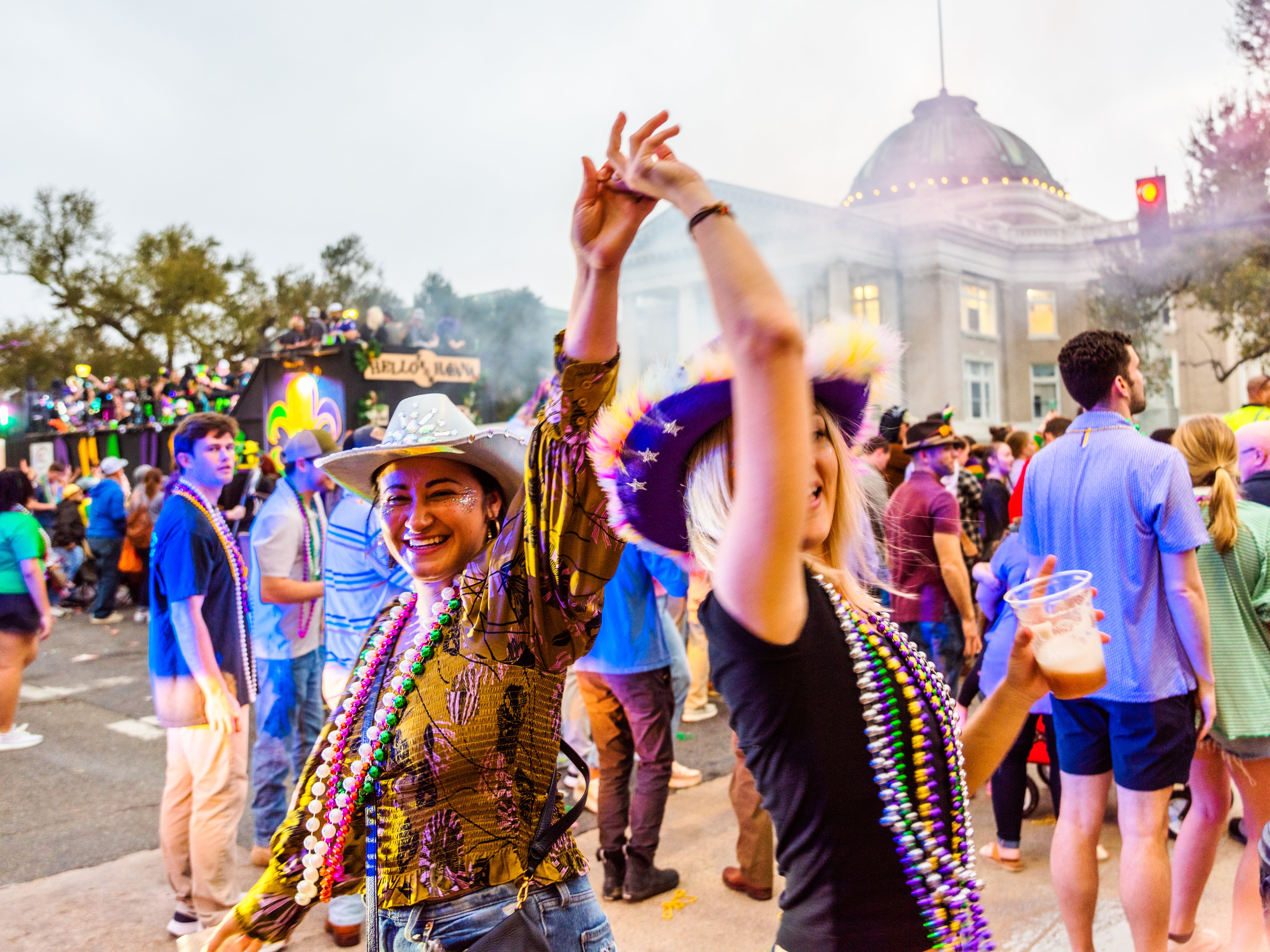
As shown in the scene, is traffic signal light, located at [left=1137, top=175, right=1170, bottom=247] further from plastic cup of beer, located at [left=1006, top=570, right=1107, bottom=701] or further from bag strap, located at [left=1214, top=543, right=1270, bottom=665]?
plastic cup of beer, located at [left=1006, top=570, right=1107, bottom=701]

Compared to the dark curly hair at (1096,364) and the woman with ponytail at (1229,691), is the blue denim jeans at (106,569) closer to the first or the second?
the dark curly hair at (1096,364)

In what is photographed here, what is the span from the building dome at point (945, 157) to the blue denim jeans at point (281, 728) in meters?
39.3

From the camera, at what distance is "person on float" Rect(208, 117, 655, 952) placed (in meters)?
1.45

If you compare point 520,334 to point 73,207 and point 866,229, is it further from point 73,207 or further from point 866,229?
point 73,207

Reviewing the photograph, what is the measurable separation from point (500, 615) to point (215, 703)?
104 inches

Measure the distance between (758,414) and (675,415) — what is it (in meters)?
0.32

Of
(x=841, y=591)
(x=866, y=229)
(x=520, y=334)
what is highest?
(x=866, y=229)

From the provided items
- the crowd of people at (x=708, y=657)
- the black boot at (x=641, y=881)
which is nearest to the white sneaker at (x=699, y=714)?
the crowd of people at (x=708, y=657)

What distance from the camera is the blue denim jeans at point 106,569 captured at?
11922mm

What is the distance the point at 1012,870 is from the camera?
13.4ft

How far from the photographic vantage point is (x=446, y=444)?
1.92m

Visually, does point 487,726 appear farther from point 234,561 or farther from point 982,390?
point 982,390

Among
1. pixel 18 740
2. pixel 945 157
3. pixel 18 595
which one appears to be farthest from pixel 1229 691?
pixel 945 157

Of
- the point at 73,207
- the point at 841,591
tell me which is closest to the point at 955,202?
the point at 73,207
